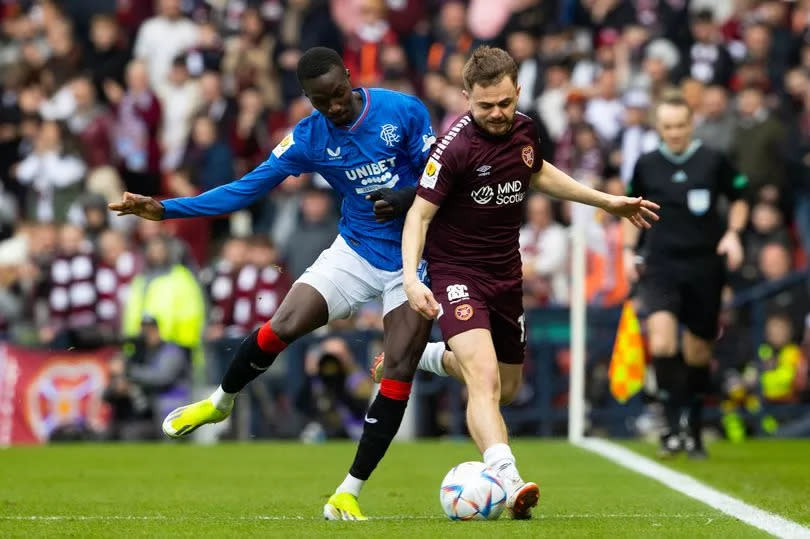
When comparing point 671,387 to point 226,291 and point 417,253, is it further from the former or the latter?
point 226,291

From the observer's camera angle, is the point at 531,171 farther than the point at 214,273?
No

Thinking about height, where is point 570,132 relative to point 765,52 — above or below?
below

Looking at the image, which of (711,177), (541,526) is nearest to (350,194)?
(541,526)

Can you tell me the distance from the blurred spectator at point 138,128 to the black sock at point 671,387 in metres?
8.56

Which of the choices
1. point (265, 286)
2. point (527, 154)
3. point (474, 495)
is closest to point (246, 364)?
point (474, 495)

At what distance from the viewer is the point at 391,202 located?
8.16 metres

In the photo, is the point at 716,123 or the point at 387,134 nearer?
the point at 387,134

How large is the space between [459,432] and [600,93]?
4.08 m

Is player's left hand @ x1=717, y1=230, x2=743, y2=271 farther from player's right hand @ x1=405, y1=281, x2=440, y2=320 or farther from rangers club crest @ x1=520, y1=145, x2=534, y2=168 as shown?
player's right hand @ x1=405, y1=281, x2=440, y2=320

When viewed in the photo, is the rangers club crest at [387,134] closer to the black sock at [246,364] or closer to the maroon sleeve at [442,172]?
the maroon sleeve at [442,172]

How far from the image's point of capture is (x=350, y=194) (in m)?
8.77

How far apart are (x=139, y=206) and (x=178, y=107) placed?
11.7m

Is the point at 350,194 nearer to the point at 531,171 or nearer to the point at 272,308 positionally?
the point at 531,171

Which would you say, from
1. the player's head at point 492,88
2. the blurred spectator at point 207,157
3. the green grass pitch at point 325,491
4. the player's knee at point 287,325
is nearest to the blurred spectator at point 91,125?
the blurred spectator at point 207,157
